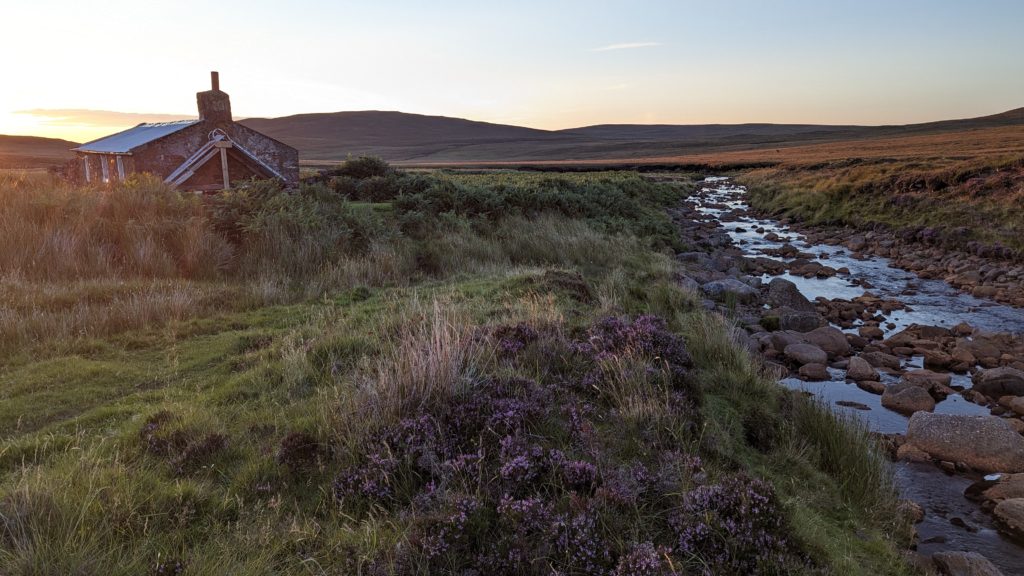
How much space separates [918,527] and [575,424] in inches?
137

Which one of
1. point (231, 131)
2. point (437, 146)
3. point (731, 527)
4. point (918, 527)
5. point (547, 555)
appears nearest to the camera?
point (547, 555)

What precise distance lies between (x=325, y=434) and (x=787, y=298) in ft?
39.7

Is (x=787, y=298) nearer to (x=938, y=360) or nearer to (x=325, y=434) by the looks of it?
(x=938, y=360)

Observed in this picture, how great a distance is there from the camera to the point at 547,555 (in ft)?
11.0

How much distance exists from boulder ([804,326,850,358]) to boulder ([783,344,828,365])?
16.2 inches

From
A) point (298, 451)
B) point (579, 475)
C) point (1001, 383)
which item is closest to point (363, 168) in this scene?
point (298, 451)

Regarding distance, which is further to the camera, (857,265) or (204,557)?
(857,265)

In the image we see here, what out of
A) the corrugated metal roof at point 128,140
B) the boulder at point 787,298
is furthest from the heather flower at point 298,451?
the corrugated metal roof at point 128,140

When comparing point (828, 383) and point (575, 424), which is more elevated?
point (575, 424)

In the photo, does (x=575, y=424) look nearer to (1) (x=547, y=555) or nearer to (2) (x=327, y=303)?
(1) (x=547, y=555)

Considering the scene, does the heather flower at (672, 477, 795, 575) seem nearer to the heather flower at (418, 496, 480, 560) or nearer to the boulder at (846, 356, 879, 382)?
the heather flower at (418, 496, 480, 560)

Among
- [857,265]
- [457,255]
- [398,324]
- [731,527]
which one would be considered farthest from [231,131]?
[731,527]

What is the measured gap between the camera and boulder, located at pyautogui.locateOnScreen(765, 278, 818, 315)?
13297 mm

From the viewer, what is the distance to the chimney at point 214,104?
88.2 ft
